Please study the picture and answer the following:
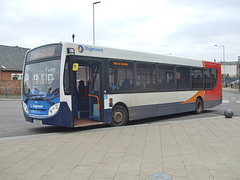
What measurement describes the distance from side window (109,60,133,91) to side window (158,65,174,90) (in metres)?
2.02

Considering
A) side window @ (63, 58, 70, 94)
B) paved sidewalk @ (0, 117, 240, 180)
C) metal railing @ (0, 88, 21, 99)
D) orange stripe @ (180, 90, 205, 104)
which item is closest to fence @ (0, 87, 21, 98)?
metal railing @ (0, 88, 21, 99)

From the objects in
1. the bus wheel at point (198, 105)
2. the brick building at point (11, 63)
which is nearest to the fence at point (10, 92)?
the brick building at point (11, 63)

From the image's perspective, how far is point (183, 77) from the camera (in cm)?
1399

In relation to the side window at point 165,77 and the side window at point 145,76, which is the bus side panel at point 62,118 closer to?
the side window at point 145,76

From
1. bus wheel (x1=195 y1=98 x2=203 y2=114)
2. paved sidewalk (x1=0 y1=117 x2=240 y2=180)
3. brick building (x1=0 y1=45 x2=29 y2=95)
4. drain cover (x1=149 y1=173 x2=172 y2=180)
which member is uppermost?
brick building (x1=0 y1=45 x2=29 y2=95)

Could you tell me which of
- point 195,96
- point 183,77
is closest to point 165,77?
point 183,77

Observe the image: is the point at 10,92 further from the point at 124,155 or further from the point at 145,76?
the point at 124,155

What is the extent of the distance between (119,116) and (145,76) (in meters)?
2.30

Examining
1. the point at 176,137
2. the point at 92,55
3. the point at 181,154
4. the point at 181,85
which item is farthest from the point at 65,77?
the point at 181,85

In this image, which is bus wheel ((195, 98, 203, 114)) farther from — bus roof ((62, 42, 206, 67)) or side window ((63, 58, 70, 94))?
side window ((63, 58, 70, 94))

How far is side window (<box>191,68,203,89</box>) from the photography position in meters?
14.7

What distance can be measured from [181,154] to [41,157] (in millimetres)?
3139

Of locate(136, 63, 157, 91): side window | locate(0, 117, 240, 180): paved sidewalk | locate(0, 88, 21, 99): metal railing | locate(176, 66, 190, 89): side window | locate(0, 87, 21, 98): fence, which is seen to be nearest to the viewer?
locate(0, 117, 240, 180): paved sidewalk

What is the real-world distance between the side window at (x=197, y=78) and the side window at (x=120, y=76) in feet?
16.7
